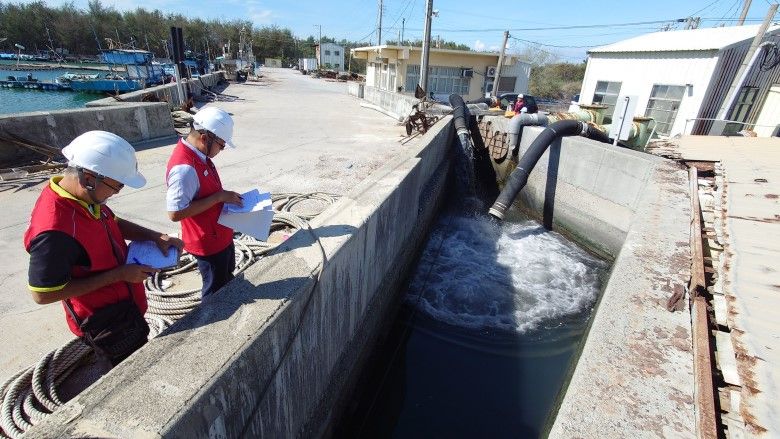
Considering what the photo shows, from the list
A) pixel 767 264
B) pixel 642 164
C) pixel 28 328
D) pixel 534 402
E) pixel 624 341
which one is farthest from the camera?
pixel 642 164

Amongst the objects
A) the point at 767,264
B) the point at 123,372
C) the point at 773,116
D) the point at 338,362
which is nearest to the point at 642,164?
the point at 767,264

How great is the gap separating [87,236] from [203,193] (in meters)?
0.96

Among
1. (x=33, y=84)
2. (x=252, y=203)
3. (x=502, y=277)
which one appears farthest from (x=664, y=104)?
(x=33, y=84)

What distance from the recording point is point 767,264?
3.89 metres

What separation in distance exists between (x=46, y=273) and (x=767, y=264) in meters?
5.95

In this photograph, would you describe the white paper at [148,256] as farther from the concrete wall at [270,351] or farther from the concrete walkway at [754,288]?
the concrete walkway at [754,288]

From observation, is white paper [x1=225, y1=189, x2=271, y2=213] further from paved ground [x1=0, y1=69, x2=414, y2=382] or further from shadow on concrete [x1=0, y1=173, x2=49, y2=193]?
shadow on concrete [x1=0, y1=173, x2=49, y2=193]

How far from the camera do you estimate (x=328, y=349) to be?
11.8 ft

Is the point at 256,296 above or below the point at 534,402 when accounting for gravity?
above

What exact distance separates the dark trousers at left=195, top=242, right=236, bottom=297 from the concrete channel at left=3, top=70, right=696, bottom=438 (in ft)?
1.72

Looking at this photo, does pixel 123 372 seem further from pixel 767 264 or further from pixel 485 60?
pixel 485 60

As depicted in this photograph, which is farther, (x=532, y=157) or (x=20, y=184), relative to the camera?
(x=532, y=157)

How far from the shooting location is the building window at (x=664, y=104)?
15242mm

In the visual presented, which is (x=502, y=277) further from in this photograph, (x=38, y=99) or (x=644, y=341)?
(x=38, y=99)
